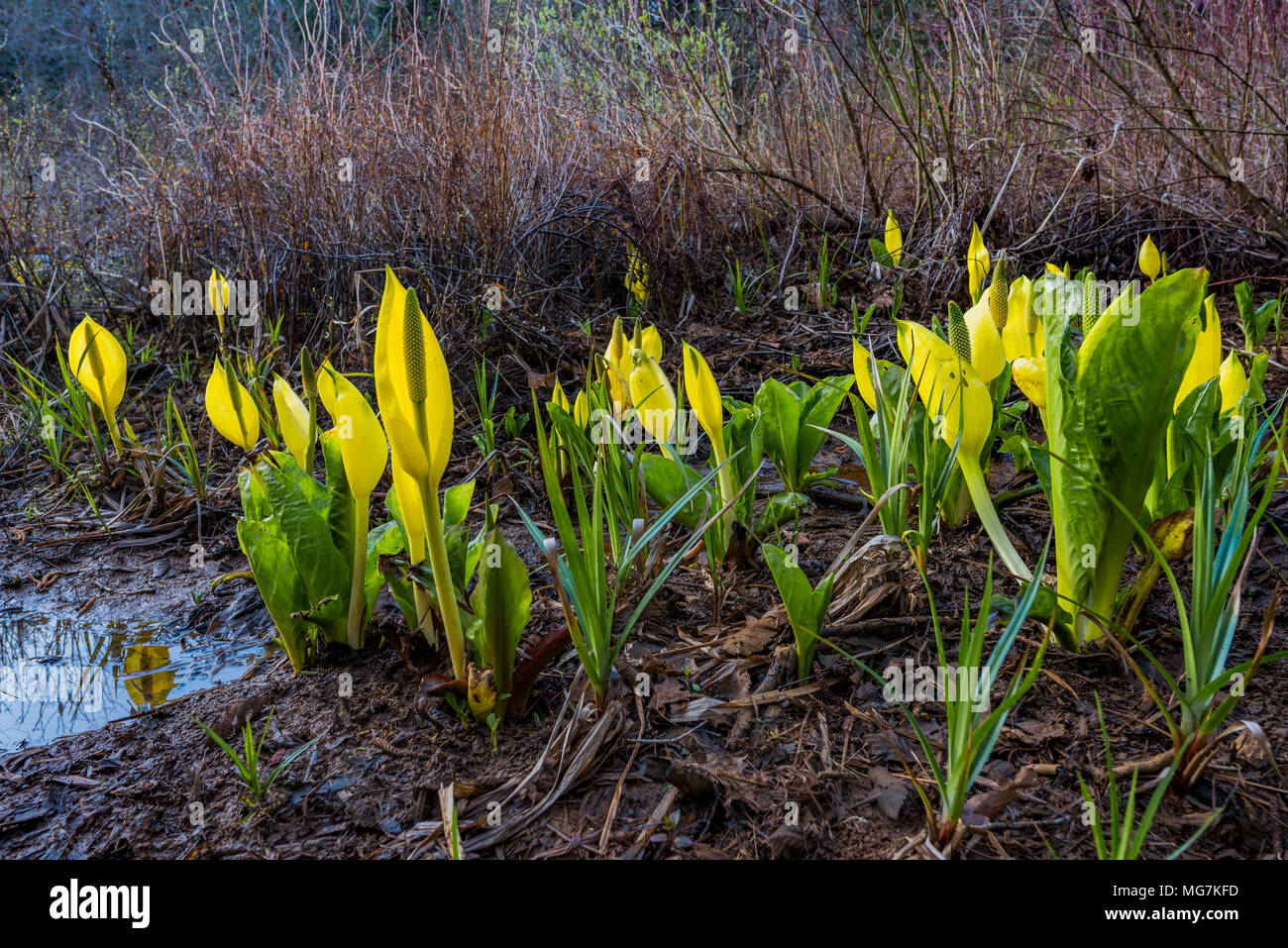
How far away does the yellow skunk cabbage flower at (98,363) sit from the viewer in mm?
2199

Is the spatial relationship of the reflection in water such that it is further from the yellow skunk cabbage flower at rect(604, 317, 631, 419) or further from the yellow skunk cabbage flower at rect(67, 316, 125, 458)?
the yellow skunk cabbage flower at rect(604, 317, 631, 419)

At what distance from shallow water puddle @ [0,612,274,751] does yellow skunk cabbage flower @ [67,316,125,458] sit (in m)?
0.67

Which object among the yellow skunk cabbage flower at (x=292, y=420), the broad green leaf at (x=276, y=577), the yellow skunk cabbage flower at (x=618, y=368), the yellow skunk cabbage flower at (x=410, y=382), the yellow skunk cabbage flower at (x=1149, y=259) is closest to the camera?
the yellow skunk cabbage flower at (x=410, y=382)

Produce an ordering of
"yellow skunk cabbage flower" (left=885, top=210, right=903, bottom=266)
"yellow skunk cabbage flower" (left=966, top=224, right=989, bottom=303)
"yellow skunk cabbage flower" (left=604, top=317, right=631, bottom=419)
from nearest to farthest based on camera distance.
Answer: "yellow skunk cabbage flower" (left=604, top=317, right=631, bottom=419)
"yellow skunk cabbage flower" (left=966, top=224, right=989, bottom=303)
"yellow skunk cabbage flower" (left=885, top=210, right=903, bottom=266)

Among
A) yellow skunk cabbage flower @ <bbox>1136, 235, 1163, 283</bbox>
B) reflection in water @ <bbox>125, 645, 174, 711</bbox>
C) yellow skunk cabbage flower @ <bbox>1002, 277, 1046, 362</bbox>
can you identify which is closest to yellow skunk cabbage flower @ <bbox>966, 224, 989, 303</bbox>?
yellow skunk cabbage flower @ <bbox>1002, 277, 1046, 362</bbox>

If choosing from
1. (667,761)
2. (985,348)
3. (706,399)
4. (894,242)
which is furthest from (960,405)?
(894,242)

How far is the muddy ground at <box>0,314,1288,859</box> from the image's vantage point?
1071 millimetres

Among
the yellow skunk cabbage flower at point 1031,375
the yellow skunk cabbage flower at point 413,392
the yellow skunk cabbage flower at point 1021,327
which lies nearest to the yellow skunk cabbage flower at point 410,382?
the yellow skunk cabbage flower at point 413,392

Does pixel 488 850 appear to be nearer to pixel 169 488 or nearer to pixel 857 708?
pixel 857 708

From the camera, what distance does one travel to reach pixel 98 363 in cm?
221

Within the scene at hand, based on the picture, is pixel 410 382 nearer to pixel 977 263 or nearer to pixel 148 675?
pixel 148 675

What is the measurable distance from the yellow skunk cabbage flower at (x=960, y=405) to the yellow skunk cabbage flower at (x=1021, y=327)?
0.26 m

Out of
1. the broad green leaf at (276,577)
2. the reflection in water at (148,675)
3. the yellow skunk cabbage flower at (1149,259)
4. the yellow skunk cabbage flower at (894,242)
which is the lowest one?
the reflection in water at (148,675)

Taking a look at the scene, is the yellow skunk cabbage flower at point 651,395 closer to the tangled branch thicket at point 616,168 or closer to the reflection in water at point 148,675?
the reflection in water at point 148,675
